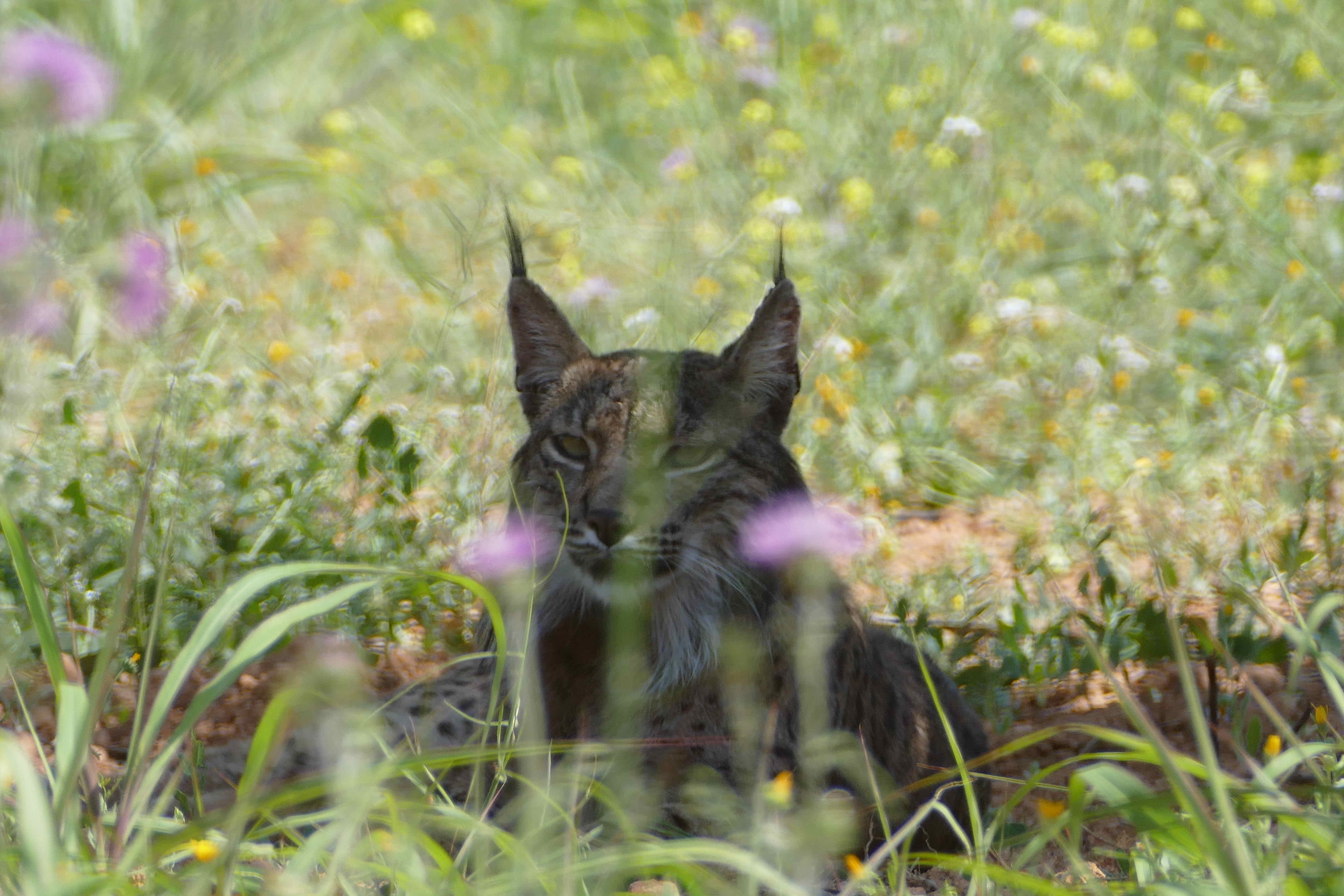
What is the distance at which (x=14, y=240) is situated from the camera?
3404 mm

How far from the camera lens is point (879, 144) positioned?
6.40 m

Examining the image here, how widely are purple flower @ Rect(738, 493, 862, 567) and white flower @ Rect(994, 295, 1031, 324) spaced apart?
2.72 metres

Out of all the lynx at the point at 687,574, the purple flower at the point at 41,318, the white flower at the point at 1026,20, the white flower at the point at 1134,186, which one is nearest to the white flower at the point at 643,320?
the lynx at the point at 687,574

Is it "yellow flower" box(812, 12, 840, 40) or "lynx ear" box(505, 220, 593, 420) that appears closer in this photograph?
"lynx ear" box(505, 220, 593, 420)

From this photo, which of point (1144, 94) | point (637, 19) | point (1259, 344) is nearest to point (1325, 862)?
point (1144, 94)

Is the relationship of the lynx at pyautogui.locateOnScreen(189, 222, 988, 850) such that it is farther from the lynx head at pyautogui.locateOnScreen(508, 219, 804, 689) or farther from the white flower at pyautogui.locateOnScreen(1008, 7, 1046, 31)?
the white flower at pyautogui.locateOnScreen(1008, 7, 1046, 31)

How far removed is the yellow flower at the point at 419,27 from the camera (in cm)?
752

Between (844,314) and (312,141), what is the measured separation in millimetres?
3856

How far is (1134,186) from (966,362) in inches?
48.6

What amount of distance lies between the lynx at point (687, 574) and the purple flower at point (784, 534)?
0.02 m

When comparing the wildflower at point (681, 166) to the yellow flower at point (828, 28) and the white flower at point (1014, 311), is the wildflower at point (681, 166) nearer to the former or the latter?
the yellow flower at point (828, 28)

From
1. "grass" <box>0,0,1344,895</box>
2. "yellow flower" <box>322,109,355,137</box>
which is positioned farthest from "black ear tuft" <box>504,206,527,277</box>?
"yellow flower" <box>322,109,355,137</box>

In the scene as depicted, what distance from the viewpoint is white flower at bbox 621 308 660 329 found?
452 cm

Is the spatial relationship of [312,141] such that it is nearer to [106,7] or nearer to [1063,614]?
[106,7]
